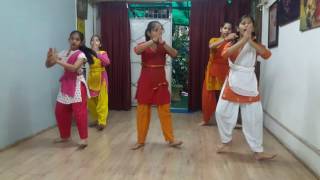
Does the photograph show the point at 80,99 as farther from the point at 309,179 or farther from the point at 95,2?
the point at 95,2

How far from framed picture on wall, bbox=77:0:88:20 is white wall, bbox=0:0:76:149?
0.47 meters

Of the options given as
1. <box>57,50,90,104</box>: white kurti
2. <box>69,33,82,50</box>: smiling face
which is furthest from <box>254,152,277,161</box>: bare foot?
<box>69,33,82,50</box>: smiling face

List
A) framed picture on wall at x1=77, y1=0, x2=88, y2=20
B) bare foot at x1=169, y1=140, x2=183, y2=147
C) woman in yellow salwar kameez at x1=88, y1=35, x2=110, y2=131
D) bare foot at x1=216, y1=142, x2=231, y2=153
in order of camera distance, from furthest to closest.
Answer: framed picture on wall at x1=77, y1=0, x2=88, y2=20 → woman in yellow salwar kameez at x1=88, y1=35, x2=110, y2=131 → bare foot at x1=169, y1=140, x2=183, y2=147 → bare foot at x1=216, y1=142, x2=231, y2=153

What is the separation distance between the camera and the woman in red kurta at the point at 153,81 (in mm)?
3434

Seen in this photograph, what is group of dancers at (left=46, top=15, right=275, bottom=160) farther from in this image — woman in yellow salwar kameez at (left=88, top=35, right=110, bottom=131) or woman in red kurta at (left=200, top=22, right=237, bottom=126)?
woman in yellow salwar kameez at (left=88, top=35, right=110, bottom=131)

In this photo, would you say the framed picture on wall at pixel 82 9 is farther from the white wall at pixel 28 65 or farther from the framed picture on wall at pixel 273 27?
the framed picture on wall at pixel 273 27

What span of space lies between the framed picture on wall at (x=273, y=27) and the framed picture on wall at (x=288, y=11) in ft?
0.52

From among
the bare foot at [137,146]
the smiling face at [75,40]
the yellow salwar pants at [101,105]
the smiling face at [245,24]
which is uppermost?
the smiling face at [245,24]

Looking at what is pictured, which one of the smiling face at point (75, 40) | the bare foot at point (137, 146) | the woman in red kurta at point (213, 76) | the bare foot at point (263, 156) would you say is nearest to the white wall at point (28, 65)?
the smiling face at point (75, 40)

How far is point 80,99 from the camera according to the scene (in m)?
3.53

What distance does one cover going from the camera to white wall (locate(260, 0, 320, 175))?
2877 mm

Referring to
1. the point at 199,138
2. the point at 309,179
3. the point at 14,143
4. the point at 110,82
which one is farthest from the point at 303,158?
the point at 110,82

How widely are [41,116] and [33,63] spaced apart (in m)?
0.65

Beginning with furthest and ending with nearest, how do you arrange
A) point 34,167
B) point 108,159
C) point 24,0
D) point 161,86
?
point 24,0 < point 161,86 < point 108,159 < point 34,167
